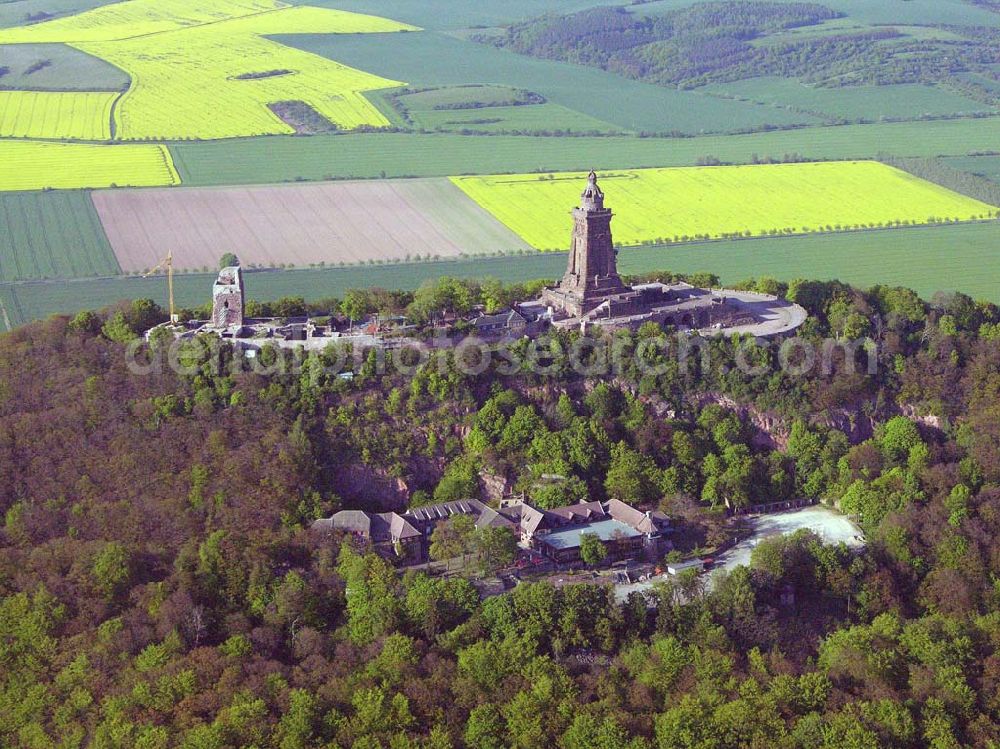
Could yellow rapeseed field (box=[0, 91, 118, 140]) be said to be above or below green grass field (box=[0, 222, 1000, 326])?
above

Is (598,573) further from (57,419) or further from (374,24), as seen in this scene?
(374,24)

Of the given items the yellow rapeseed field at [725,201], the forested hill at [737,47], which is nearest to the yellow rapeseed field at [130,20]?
the forested hill at [737,47]

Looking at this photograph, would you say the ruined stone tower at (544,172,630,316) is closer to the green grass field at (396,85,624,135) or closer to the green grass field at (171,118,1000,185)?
the green grass field at (171,118,1000,185)

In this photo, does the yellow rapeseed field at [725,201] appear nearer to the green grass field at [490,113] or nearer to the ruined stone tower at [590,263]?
the green grass field at [490,113]

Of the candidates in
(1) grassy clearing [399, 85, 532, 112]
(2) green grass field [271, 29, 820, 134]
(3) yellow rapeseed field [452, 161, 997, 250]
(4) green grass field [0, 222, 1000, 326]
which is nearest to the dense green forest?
(4) green grass field [0, 222, 1000, 326]

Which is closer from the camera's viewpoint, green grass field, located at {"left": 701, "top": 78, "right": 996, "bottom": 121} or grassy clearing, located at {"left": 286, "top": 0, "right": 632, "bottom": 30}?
green grass field, located at {"left": 701, "top": 78, "right": 996, "bottom": 121}

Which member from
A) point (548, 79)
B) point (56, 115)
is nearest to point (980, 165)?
point (548, 79)

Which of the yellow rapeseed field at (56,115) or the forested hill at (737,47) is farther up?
the forested hill at (737,47)
